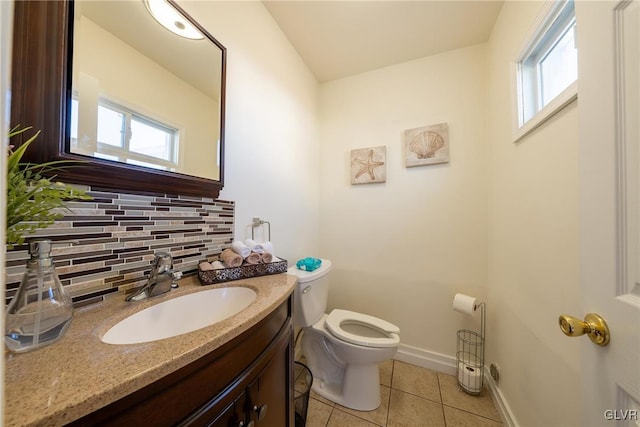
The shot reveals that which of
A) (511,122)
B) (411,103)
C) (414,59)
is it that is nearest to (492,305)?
(511,122)

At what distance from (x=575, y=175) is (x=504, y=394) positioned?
1.24 meters

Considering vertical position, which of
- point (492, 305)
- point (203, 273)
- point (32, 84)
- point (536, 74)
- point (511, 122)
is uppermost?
point (536, 74)

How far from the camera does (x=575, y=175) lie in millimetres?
733

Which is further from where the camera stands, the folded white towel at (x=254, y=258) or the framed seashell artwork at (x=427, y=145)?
the framed seashell artwork at (x=427, y=145)

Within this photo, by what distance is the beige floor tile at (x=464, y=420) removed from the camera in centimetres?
115

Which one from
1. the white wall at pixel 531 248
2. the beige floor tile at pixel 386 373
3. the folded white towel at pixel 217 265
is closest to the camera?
the white wall at pixel 531 248

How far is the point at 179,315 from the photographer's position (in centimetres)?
72

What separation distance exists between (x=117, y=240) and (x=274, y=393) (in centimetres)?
72

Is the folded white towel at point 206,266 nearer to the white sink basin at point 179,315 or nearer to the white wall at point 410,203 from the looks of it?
the white sink basin at point 179,315

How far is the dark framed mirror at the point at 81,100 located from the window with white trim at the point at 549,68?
57.7 inches

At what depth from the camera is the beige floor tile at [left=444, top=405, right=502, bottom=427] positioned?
1154mm

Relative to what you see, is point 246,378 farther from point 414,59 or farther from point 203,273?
point 414,59

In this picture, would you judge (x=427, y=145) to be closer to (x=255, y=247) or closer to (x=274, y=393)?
(x=255, y=247)

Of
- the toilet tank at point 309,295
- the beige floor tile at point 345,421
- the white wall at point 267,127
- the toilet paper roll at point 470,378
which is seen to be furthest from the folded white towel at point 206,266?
the toilet paper roll at point 470,378
